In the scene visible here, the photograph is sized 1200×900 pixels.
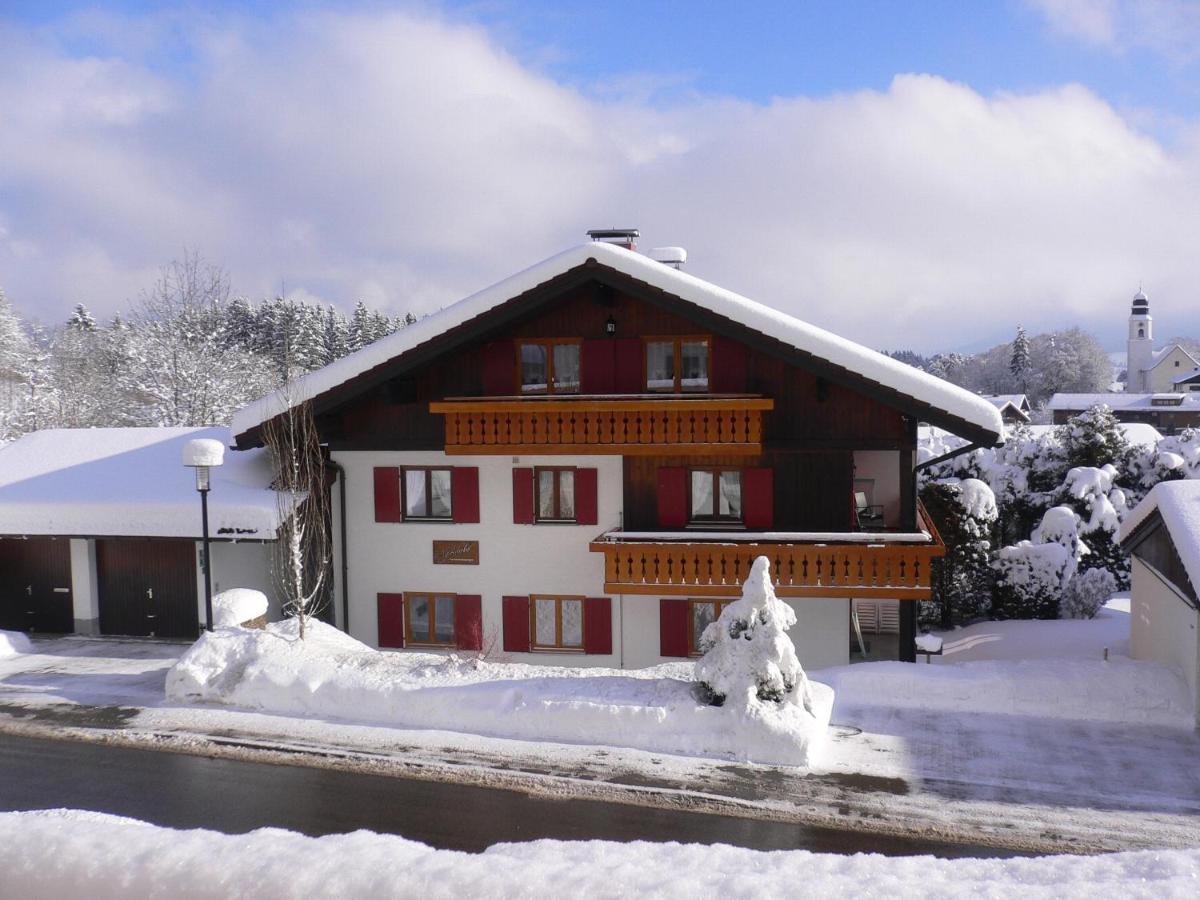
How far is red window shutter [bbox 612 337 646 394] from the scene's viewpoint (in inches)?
768

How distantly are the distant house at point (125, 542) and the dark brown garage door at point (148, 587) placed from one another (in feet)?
0.07

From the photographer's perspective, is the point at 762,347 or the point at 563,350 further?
the point at 563,350

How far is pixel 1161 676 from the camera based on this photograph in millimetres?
15656

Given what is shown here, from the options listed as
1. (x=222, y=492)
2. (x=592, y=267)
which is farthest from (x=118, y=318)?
(x=592, y=267)

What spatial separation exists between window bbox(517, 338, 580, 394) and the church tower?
126 metres

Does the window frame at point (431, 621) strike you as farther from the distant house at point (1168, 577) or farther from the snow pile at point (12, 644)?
the distant house at point (1168, 577)

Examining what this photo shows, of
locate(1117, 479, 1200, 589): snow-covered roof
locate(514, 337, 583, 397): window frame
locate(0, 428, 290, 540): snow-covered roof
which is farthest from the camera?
locate(514, 337, 583, 397): window frame

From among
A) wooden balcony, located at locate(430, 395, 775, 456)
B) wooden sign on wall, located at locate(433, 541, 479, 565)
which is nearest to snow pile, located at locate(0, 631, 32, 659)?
wooden sign on wall, located at locate(433, 541, 479, 565)

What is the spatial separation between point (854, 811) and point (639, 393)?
9889mm

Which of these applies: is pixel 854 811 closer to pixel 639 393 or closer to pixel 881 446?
pixel 881 446

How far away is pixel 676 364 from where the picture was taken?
63.8 ft

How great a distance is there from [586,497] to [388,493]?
14.3 ft

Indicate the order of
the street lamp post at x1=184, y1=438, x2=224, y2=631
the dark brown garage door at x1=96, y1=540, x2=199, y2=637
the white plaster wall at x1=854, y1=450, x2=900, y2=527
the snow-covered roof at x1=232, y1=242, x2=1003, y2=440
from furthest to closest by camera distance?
the white plaster wall at x1=854, y1=450, x2=900, y2=527, the dark brown garage door at x1=96, y1=540, x2=199, y2=637, the snow-covered roof at x1=232, y1=242, x2=1003, y2=440, the street lamp post at x1=184, y1=438, x2=224, y2=631

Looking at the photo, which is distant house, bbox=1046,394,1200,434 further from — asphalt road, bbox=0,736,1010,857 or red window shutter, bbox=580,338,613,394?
asphalt road, bbox=0,736,1010,857
